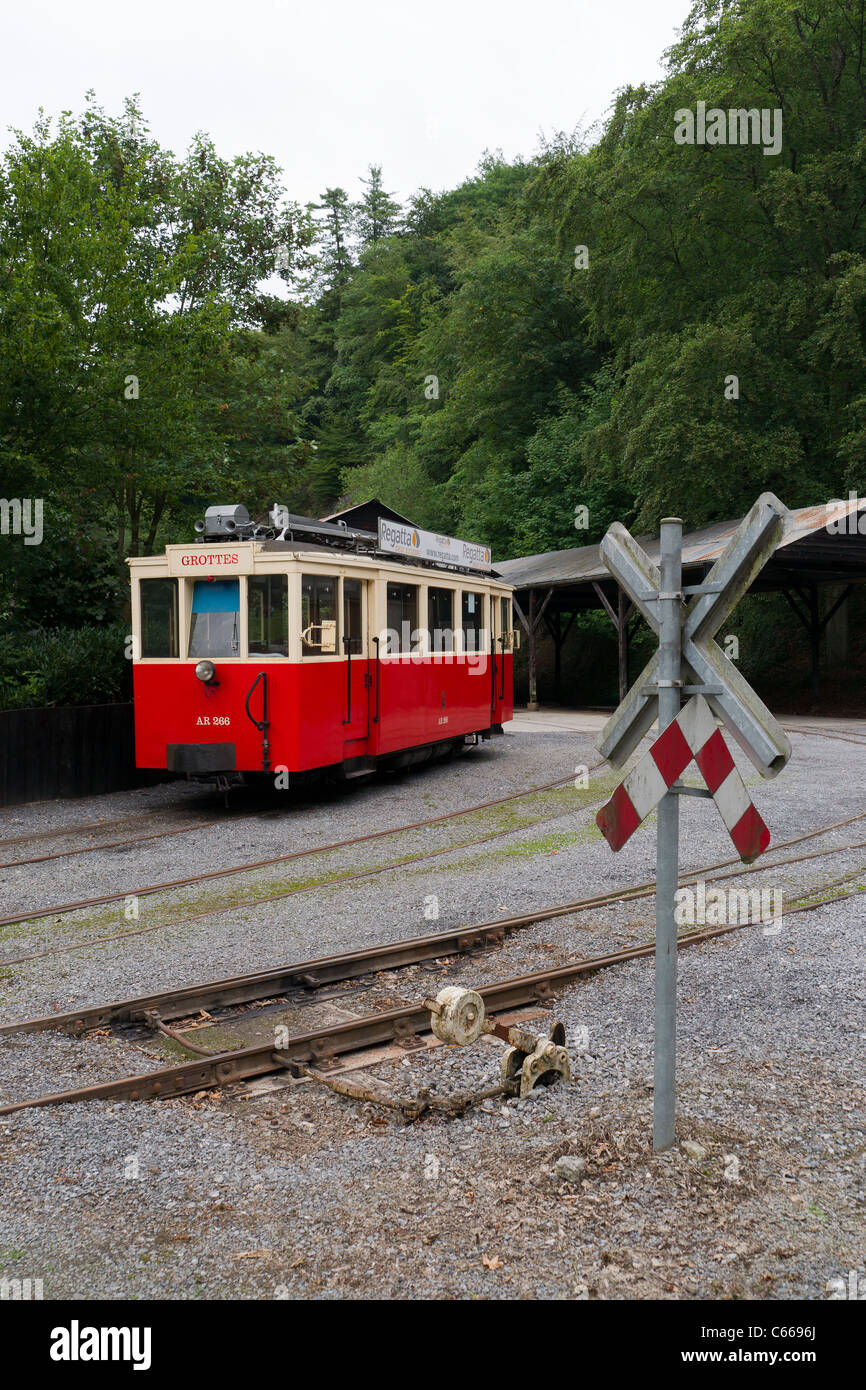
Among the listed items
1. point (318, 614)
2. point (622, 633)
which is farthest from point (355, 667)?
point (622, 633)

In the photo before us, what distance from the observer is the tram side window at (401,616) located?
13753 millimetres

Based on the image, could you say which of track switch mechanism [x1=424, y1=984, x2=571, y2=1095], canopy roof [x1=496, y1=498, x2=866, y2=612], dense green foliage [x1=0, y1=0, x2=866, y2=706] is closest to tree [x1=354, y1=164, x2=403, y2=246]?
dense green foliage [x1=0, y1=0, x2=866, y2=706]

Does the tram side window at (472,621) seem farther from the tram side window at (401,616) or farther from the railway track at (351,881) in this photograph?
the railway track at (351,881)

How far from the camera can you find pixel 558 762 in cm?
1697

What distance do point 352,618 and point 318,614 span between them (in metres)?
0.82

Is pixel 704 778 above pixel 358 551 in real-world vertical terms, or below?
below

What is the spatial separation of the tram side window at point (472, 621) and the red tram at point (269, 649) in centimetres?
241

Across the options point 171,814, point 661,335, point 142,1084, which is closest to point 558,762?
point 171,814

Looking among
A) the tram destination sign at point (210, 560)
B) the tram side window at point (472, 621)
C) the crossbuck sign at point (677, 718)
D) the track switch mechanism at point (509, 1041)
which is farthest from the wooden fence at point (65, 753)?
the crossbuck sign at point (677, 718)

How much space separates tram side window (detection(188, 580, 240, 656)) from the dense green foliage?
378 centimetres

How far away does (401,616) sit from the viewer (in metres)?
14.1

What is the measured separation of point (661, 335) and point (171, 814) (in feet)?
78.4

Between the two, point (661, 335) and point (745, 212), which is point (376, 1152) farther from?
point (745, 212)

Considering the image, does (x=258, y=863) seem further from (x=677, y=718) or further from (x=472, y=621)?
(x=472, y=621)
